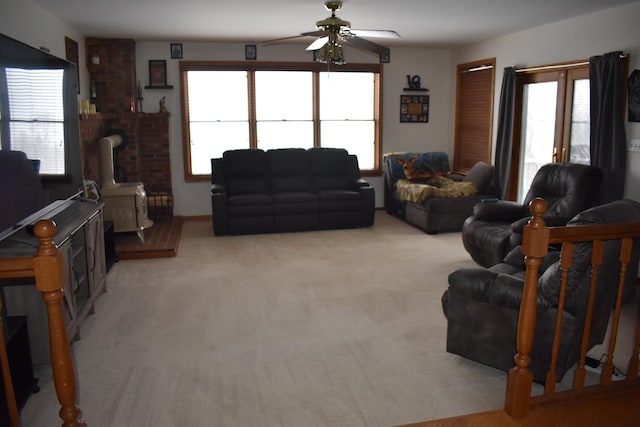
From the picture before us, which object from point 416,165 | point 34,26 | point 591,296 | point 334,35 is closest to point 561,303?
point 591,296

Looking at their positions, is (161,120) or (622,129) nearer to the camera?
(622,129)

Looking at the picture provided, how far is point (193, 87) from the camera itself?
7180mm

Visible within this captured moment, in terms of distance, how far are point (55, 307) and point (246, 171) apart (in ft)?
17.0

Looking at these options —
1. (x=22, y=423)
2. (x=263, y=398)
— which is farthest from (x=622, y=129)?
(x=22, y=423)

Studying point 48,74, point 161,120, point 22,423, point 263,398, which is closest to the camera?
point 22,423

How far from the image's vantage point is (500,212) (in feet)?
16.6

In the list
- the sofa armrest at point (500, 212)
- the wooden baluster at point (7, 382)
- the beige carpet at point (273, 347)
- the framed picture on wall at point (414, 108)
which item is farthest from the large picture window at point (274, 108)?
the wooden baluster at point (7, 382)

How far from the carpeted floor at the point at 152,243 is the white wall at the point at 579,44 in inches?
168

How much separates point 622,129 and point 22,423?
199 inches

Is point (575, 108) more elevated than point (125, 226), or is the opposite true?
point (575, 108)

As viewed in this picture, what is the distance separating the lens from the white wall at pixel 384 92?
7051 mm

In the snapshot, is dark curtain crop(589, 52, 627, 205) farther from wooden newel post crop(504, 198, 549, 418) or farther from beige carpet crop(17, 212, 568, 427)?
wooden newel post crop(504, 198, 549, 418)

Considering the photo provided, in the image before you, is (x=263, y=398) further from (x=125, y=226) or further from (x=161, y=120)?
(x=161, y=120)

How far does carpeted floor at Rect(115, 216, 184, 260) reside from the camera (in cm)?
540
